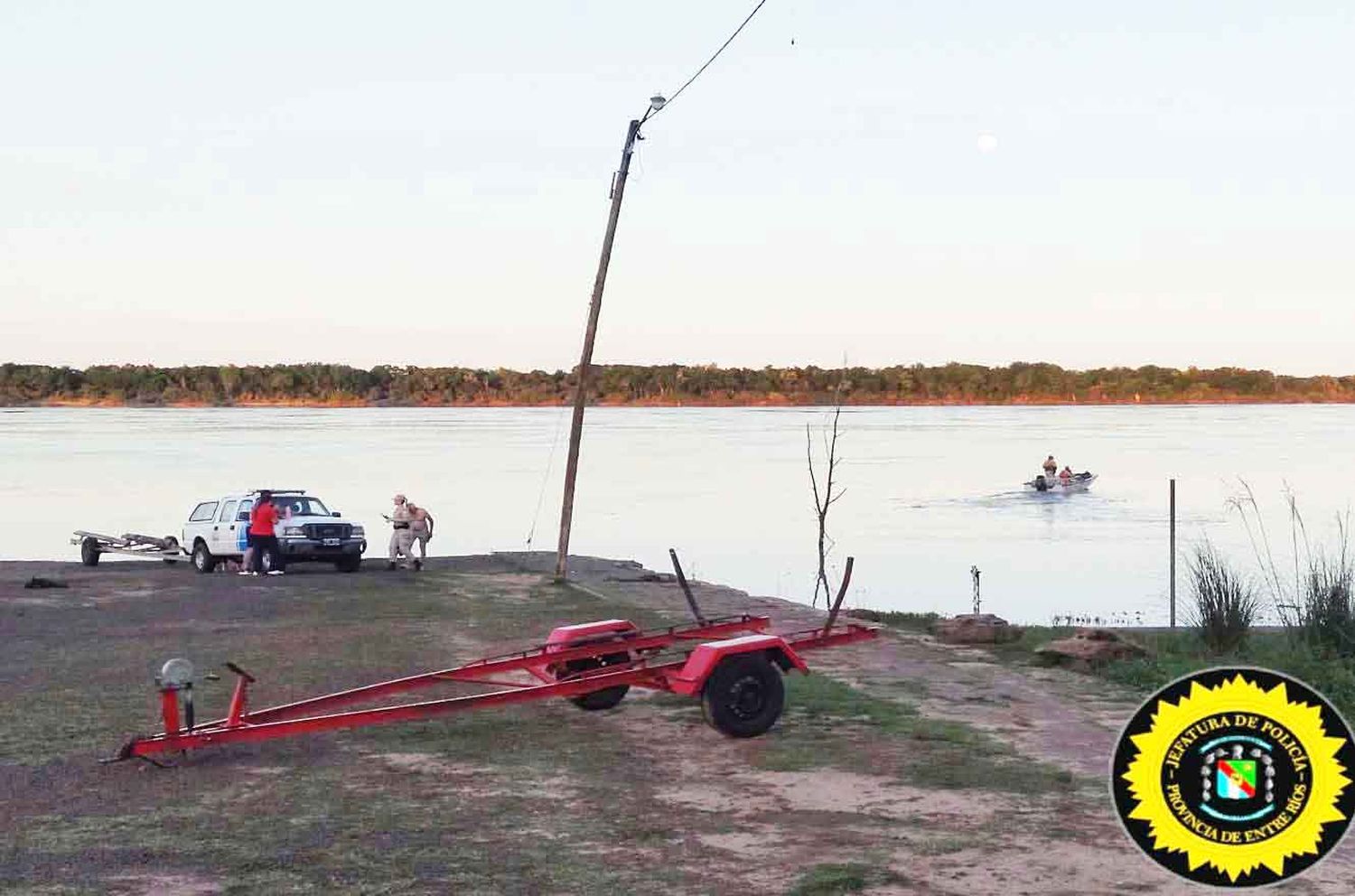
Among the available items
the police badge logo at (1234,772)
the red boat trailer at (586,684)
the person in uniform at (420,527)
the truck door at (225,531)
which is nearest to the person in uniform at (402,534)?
the person in uniform at (420,527)

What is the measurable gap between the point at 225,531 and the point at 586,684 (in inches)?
856

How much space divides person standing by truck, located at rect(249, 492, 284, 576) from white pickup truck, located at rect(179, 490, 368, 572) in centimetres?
5

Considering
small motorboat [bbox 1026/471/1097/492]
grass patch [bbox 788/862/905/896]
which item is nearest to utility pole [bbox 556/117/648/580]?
grass patch [bbox 788/862/905/896]

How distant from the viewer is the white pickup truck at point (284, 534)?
31438mm

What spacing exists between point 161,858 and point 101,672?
7.99m

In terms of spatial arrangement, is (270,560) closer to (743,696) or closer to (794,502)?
(743,696)

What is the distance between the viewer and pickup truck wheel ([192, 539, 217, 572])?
32.5 m

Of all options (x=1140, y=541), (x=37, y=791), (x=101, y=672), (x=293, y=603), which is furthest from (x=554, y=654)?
(x=1140, y=541)

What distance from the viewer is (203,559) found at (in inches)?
1283

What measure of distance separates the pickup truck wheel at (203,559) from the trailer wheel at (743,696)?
22.6 metres

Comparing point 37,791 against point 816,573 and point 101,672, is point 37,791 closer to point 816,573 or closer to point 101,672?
point 101,672

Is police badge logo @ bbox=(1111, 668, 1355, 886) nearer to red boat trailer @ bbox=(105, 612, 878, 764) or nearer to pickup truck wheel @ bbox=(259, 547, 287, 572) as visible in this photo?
red boat trailer @ bbox=(105, 612, 878, 764)

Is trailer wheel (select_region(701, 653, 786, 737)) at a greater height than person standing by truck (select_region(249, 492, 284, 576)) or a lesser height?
greater

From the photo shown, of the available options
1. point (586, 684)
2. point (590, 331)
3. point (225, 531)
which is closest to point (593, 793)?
point (586, 684)
